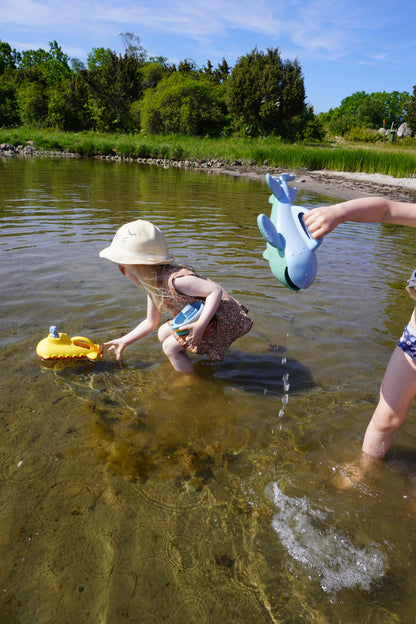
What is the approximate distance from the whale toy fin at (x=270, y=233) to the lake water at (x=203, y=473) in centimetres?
123

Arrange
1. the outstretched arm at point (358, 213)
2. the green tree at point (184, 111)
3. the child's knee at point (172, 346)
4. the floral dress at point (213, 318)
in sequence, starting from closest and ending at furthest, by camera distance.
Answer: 1. the outstretched arm at point (358, 213)
2. the floral dress at point (213, 318)
3. the child's knee at point (172, 346)
4. the green tree at point (184, 111)

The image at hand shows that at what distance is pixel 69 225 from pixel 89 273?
305cm

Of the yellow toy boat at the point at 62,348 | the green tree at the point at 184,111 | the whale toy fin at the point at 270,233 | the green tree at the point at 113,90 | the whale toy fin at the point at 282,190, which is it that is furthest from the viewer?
the green tree at the point at 113,90

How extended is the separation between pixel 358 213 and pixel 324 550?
1532mm

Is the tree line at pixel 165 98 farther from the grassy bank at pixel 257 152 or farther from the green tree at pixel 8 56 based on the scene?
the green tree at pixel 8 56

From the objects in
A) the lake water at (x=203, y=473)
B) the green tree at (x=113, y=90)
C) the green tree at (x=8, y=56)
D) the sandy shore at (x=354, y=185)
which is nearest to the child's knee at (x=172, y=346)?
the lake water at (x=203, y=473)

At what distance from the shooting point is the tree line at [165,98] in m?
36.6

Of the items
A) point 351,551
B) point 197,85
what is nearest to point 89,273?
point 351,551

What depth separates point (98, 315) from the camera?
4098 millimetres

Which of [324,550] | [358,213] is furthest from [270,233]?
[324,550]

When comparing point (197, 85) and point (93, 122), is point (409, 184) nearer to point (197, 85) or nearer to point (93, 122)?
point (197, 85)

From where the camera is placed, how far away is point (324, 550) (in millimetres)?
1818

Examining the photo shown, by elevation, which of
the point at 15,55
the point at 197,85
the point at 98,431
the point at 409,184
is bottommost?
the point at 98,431

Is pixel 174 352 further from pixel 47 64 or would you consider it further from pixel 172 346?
pixel 47 64
